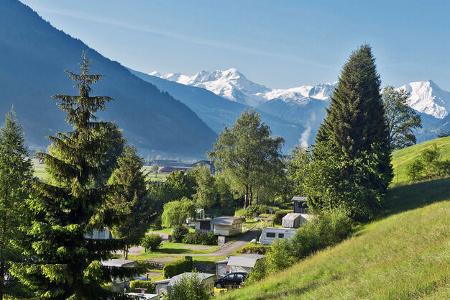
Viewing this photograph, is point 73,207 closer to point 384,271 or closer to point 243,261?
point 384,271

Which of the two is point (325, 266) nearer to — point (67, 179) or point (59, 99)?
point (67, 179)

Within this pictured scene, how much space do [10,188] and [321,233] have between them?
2627 centimetres

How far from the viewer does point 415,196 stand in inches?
2031

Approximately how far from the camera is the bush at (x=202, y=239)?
78500 mm

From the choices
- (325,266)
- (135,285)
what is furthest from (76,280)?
(135,285)

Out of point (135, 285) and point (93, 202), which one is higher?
point (93, 202)

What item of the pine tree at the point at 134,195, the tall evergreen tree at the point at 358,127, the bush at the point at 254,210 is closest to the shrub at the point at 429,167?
the tall evergreen tree at the point at 358,127

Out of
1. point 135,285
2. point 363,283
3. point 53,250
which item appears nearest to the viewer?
point 363,283

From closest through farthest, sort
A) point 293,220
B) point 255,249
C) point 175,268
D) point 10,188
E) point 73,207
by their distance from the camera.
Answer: point 73,207 → point 10,188 → point 175,268 → point 255,249 → point 293,220

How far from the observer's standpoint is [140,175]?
63906 millimetres

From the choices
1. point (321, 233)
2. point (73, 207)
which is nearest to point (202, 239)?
point (321, 233)

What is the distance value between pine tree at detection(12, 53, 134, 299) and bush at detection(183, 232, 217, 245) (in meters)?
55.8

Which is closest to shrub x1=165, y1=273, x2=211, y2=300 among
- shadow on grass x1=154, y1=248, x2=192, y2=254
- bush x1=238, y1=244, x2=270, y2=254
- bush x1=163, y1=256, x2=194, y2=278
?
bush x1=163, y1=256, x2=194, y2=278

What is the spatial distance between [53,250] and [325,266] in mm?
15253
